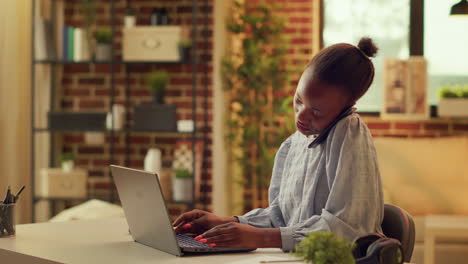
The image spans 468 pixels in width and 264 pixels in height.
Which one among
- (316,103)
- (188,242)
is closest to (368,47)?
(316,103)

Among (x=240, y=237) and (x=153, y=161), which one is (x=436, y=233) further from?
(x=240, y=237)

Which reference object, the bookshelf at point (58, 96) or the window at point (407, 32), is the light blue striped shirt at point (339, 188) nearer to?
the bookshelf at point (58, 96)

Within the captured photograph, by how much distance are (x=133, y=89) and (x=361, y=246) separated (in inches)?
161

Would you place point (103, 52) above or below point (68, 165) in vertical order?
above

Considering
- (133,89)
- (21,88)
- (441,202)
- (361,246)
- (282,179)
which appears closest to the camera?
(361,246)

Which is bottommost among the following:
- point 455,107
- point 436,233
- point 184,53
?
point 436,233

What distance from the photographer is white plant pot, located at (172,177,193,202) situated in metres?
5.10

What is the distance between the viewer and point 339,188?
179 centimetres

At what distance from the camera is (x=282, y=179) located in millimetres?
2188

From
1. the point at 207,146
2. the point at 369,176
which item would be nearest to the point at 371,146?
the point at 369,176

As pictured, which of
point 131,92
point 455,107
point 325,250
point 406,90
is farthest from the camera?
point 131,92

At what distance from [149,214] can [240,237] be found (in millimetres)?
238

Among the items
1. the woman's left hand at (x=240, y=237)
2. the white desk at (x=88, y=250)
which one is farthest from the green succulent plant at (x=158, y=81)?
A: the woman's left hand at (x=240, y=237)

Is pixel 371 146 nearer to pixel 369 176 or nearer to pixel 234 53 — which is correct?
pixel 369 176
